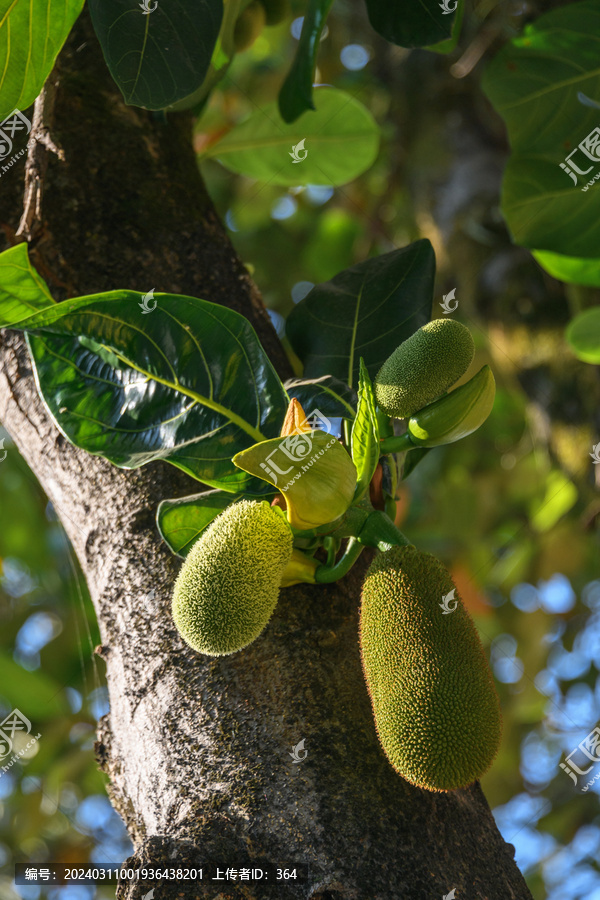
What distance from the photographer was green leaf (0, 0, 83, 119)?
2.42 ft

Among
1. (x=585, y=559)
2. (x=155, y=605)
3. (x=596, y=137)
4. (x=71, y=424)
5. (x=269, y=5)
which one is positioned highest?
(x=269, y=5)

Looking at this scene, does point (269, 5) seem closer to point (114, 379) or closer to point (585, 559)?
point (114, 379)

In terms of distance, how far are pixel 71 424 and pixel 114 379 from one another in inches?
2.2

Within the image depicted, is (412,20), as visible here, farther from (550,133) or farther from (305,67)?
(550,133)

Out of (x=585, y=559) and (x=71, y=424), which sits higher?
(x=71, y=424)

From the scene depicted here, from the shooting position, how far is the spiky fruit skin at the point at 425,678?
0.49 meters

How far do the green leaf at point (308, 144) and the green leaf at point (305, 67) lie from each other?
23cm

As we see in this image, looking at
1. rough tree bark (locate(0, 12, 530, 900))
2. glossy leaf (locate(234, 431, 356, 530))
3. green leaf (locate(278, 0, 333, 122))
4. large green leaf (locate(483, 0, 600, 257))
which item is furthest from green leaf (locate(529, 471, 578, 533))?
glossy leaf (locate(234, 431, 356, 530))

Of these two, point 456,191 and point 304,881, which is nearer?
point 304,881

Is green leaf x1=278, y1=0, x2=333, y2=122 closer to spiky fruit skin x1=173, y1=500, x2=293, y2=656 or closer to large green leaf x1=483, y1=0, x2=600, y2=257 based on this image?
large green leaf x1=483, y1=0, x2=600, y2=257

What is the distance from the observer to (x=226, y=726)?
59 centimetres

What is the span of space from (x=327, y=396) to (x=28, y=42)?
47cm

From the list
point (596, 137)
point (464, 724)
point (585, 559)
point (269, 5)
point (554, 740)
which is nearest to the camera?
point (464, 724)

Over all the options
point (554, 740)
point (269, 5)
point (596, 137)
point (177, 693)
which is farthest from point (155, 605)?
point (554, 740)
